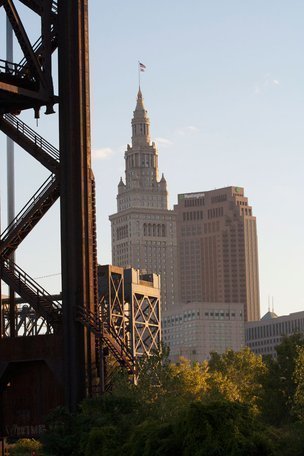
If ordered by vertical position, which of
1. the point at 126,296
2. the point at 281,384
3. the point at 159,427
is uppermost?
the point at 126,296

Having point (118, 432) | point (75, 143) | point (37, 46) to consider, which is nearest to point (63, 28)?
point (37, 46)

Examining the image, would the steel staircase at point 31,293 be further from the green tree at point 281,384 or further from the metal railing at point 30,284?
the green tree at point 281,384

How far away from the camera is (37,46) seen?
3400 cm

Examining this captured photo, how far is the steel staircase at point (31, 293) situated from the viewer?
3338 cm

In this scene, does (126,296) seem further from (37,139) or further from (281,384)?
(37,139)

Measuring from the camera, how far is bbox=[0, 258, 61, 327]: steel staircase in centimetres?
3338

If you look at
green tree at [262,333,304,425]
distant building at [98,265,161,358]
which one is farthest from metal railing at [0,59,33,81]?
distant building at [98,265,161,358]

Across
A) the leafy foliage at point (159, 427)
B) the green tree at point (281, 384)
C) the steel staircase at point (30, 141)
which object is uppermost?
the steel staircase at point (30, 141)

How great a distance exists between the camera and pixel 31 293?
33438 millimetres

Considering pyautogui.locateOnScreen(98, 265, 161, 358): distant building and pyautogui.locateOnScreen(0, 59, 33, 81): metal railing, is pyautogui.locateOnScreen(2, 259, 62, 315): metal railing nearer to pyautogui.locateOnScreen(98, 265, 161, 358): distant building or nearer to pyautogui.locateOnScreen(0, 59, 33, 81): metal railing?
pyautogui.locateOnScreen(0, 59, 33, 81): metal railing

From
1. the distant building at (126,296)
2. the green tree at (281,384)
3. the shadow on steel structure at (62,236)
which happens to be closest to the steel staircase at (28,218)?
the shadow on steel structure at (62,236)

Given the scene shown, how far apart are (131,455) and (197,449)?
243cm

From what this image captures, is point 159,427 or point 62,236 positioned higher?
point 62,236

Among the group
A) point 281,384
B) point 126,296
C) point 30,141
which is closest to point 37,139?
point 30,141
